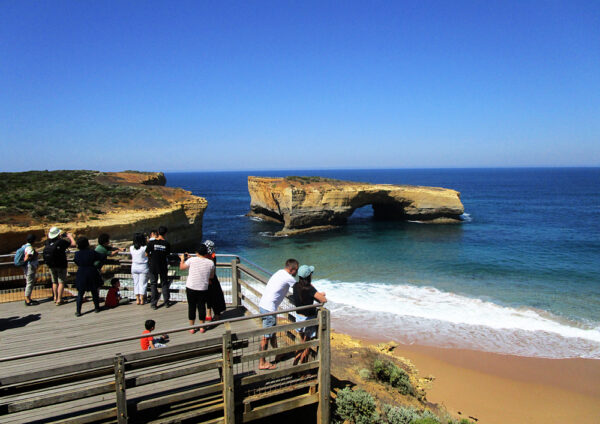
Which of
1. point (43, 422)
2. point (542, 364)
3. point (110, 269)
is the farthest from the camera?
point (110, 269)

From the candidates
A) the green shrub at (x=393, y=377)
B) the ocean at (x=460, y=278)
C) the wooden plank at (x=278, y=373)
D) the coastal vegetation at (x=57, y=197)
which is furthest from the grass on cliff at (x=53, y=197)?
the wooden plank at (x=278, y=373)

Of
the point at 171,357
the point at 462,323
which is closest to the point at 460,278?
the point at 462,323

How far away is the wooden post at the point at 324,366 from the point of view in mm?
4969

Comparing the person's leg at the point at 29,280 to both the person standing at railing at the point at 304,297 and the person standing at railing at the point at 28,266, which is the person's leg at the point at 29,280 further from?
the person standing at railing at the point at 304,297

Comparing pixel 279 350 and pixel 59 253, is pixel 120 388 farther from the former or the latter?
pixel 59 253

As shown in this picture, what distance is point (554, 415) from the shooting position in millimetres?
9484

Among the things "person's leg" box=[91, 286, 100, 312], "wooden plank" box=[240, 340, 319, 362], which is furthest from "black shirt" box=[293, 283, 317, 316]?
"person's leg" box=[91, 286, 100, 312]

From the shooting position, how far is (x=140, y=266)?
778cm

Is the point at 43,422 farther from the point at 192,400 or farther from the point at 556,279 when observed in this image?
the point at 556,279

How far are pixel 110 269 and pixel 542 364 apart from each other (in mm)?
21414

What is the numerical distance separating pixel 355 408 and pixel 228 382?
3.12m

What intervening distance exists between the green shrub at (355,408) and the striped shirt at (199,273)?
131 inches

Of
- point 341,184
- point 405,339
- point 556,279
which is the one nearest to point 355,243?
point 341,184

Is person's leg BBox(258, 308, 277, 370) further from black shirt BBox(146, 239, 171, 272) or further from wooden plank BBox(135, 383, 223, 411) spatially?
black shirt BBox(146, 239, 171, 272)
